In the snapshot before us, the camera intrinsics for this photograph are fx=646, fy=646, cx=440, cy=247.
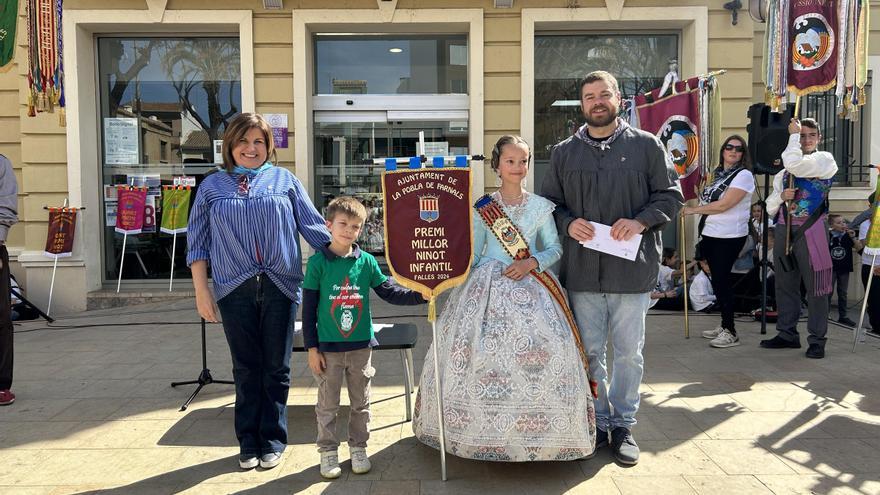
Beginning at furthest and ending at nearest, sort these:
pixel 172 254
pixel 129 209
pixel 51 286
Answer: pixel 172 254
pixel 129 209
pixel 51 286

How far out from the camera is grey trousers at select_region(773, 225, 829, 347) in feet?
19.3

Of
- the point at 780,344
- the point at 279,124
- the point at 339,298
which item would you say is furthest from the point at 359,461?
the point at 279,124

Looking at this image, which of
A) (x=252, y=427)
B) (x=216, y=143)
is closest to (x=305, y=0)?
(x=216, y=143)

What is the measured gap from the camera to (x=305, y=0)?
8922 mm

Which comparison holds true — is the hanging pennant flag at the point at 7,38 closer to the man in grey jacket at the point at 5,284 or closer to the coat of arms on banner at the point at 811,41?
the man in grey jacket at the point at 5,284

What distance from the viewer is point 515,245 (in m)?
3.51

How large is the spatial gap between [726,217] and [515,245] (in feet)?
11.7

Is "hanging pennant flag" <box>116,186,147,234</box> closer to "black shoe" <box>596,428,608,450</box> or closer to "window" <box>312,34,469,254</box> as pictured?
"window" <box>312,34,469,254</box>

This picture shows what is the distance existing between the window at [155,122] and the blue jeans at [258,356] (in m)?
6.80

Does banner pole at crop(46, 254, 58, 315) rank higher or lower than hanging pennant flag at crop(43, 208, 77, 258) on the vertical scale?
lower

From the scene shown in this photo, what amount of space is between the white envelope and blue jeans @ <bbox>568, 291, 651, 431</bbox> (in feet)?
0.89

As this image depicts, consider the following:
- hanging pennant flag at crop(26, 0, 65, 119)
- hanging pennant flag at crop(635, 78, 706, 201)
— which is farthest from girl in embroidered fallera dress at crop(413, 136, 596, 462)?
hanging pennant flag at crop(26, 0, 65, 119)

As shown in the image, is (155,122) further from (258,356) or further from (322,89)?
(258,356)

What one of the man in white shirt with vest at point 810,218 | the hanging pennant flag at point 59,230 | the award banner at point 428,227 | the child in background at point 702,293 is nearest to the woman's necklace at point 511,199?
the award banner at point 428,227
